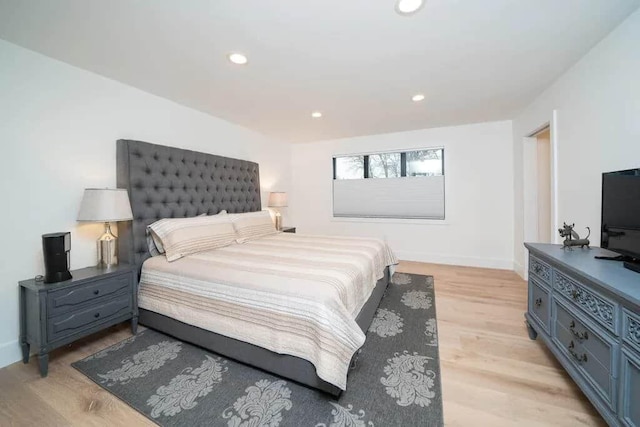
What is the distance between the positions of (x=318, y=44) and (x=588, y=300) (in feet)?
7.24

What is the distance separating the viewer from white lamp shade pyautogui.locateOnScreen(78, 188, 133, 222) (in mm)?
1901

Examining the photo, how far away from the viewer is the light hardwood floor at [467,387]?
50.9 inches

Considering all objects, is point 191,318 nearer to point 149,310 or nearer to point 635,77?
point 149,310

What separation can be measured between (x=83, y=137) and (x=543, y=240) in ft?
17.1

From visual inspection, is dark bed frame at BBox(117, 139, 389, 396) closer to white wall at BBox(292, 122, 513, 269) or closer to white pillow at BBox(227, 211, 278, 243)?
white pillow at BBox(227, 211, 278, 243)

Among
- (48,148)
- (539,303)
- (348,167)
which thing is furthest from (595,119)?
(48,148)

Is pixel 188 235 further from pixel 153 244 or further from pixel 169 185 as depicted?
pixel 169 185

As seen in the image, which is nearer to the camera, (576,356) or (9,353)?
(576,356)

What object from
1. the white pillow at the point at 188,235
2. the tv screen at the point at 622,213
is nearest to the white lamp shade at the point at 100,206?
the white pillow at the point at 188,235

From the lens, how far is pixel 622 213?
55.4 inches

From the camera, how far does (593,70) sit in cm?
190

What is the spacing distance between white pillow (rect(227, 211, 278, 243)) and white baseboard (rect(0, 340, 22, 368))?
1.74 metres

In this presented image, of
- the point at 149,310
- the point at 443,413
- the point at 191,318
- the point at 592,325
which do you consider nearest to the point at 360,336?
the point at 443,413

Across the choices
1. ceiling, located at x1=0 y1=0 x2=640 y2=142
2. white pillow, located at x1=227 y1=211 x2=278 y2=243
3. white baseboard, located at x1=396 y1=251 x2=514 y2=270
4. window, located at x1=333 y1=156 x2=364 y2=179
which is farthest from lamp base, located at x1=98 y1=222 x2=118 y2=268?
white baseboard, located at x1=396 y1=251 x2=514 y2=270
